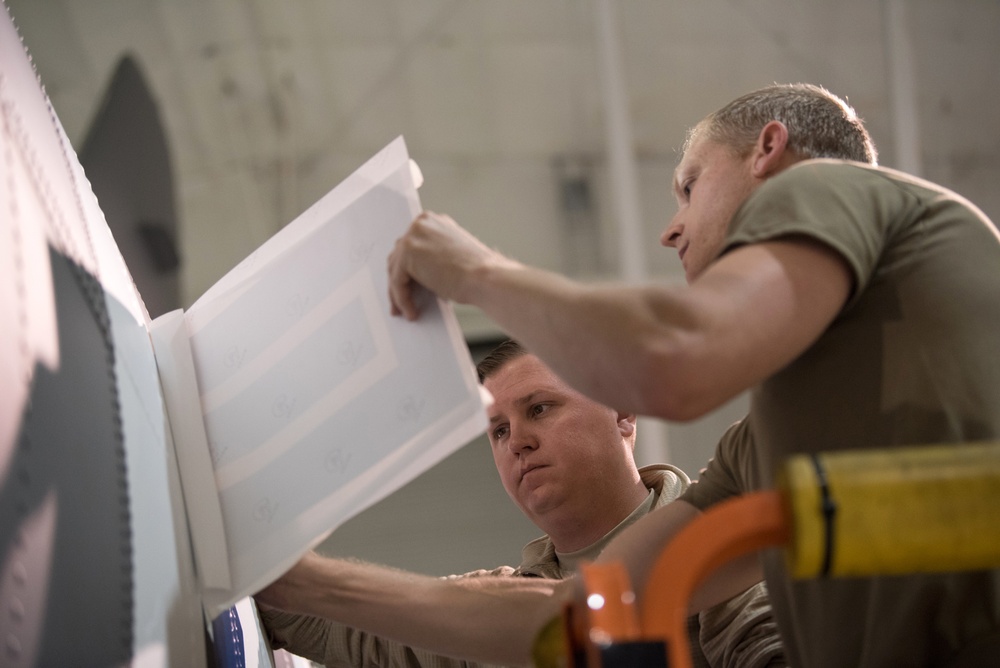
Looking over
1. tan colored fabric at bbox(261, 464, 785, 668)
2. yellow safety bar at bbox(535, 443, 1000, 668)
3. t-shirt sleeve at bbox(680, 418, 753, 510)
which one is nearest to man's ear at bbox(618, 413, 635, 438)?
tan colored fabric at bbox(261, 464, 785, 668)

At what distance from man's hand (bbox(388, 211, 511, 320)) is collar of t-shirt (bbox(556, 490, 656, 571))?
3.51ft

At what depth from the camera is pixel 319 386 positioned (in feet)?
3.26

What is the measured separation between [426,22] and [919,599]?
4929 millimetres

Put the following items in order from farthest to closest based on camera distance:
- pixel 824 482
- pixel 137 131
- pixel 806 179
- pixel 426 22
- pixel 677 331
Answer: pixel 426 22 → pixel 137 131 → pixel 806 179 → pixel 677 331 → pixel 824 482

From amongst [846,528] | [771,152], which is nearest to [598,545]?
[771,152]

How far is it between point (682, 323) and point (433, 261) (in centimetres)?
28

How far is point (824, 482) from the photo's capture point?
0.58 metres

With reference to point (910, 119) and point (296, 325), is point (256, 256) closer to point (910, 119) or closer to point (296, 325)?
point (296, 325)

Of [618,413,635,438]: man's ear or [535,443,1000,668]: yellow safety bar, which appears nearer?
[535,443,1000,668]: yellow safety bar

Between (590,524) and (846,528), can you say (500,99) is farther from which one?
(846,528)

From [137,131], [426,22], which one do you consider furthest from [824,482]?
[426,22]

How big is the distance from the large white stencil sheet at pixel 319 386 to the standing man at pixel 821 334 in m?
0.06

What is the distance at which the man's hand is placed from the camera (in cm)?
90

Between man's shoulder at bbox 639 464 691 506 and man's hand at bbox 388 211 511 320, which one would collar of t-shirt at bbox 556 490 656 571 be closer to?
man's shoulder at bbox 639 464 691 506
